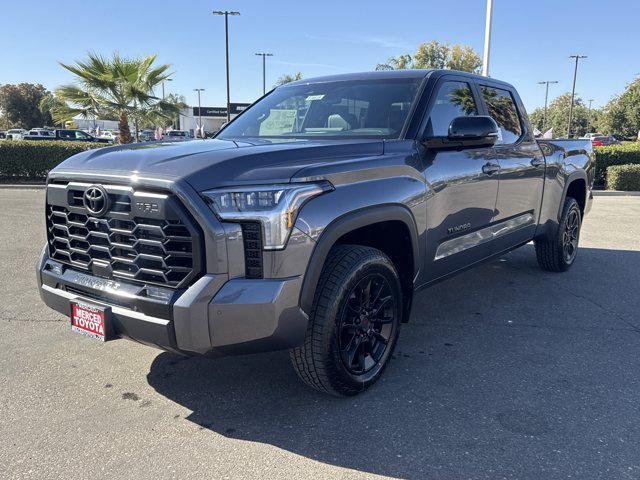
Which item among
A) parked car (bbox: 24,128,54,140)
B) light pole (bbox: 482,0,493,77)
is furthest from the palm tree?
parked car (bbox: 24,128,54,140)

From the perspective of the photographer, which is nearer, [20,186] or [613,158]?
[20,186]

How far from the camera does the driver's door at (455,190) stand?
11.4 feet

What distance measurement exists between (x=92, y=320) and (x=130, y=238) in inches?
19.3

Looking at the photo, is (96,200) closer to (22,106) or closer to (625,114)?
(625,114)

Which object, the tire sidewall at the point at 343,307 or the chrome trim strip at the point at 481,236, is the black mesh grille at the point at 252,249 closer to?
the tire sidewall at the point at 343,307

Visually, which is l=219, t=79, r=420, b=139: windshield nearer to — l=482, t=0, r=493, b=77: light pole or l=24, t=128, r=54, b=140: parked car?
l=482, t=0, r=493, b=77: light pole

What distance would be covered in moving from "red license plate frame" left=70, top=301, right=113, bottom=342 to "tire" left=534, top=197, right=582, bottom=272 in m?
4.60

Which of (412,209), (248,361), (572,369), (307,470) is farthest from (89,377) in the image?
(572,369)

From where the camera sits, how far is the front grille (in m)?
2.42

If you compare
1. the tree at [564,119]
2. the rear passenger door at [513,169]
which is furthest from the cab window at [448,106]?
the tree at [564,119]

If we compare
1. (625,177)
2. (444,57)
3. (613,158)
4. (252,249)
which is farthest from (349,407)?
(444,57)

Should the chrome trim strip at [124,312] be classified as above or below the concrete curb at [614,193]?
above

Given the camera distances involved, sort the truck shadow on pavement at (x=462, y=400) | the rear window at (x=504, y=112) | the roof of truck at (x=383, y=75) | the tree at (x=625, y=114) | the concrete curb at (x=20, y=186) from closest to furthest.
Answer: the truck shadow on pavement at (x=462, y=400) < the roof of truck at (x=383, y=75) < the rear window at (x=504, y=112) < the concrete curb at (x=20, y=186) < the tree at (x=625, y=114)

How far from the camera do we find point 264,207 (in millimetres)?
2436
